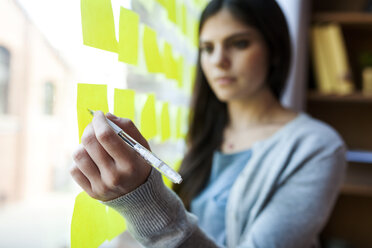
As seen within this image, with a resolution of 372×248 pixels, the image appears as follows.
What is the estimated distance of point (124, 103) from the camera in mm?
554

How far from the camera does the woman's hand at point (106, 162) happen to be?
0.39 meters

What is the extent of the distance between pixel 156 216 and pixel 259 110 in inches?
22.9

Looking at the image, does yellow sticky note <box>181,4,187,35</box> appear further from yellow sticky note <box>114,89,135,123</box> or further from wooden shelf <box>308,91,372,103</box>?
wooden shelf <box>308,91,372,103</box>

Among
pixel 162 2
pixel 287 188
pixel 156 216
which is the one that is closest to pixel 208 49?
pixel 162 2

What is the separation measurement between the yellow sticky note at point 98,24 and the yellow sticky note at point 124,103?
71 mm

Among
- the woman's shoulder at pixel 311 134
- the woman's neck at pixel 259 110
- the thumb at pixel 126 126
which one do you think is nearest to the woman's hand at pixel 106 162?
the thumb at pixel 126 126

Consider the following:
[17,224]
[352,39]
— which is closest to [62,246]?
[17,224]

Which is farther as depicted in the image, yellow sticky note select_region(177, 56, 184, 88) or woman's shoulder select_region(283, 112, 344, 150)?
yellow sticky note select_region(177, 56, 184, 88)

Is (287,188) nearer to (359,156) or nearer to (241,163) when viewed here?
(241,163)

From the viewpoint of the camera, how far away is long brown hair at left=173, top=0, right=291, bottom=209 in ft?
2.71

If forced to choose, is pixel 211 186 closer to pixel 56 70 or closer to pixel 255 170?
pixel 255 170

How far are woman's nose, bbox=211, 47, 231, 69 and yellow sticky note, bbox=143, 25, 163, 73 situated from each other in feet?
0.46

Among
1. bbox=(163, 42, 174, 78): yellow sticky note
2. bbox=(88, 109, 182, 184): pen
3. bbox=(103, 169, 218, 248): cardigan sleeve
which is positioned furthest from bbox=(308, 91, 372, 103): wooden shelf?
bbox=(88, 109, 182, 184): pen

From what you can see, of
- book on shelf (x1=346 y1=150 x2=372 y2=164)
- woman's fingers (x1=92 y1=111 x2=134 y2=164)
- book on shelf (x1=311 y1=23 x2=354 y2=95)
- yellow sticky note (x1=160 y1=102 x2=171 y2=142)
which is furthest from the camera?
book on shelf (x1=346 y1=150 x2=372 y2=164)
